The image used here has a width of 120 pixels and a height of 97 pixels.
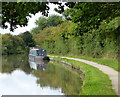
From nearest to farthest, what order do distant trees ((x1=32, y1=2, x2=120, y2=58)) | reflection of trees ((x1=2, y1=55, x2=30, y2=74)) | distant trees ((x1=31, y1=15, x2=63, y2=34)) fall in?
distant trees ((x1=32, y1=2, x2=120, y2=58))
reflection of trees ((x1=2, y1=55, x2=30, y2=74))
distant trees ((x1=31, y1=15, x2=63, y2=34))

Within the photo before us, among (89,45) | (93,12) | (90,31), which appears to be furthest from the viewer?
(89,45)

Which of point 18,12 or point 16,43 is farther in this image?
point 16,43

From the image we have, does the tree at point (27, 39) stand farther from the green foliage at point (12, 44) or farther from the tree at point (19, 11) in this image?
the tree at point (19, 11)

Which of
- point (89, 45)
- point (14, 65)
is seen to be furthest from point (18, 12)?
point (89, 45)

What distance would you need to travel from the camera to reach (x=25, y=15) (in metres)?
6.27

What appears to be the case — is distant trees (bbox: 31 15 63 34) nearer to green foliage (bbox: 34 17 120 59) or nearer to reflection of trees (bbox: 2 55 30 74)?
green foliage (bbox: 34 17 120 59)

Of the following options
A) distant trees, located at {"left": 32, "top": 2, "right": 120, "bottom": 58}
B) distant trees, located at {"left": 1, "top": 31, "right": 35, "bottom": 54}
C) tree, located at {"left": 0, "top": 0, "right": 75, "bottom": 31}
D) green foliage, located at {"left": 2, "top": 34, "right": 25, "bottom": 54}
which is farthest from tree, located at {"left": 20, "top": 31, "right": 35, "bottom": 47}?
tree, located at {"left": 0, "top": 0, "right": 75, "bottom": 31}

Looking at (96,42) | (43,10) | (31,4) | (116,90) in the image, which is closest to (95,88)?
(116,90)

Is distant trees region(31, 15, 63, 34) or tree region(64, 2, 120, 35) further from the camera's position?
distant trees region(31, 15, 63, 34)

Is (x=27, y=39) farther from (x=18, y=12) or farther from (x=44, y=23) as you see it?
(x=18, y=12)

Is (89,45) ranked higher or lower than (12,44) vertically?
higher

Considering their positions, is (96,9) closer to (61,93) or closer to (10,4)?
(10,4)

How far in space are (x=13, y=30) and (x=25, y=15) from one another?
82cm

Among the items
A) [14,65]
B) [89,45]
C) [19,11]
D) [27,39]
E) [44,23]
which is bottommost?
[14,65]
